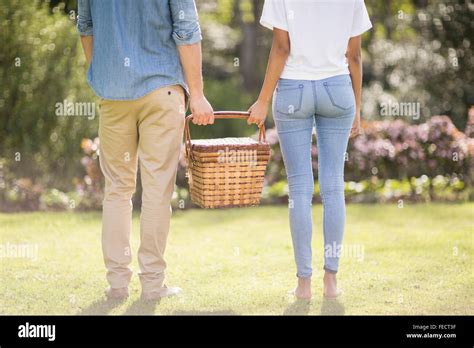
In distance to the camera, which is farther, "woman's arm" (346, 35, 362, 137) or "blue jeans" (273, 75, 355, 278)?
"woman's arm" (346, 35, 362, 137)

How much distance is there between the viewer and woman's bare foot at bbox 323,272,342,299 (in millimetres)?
4406

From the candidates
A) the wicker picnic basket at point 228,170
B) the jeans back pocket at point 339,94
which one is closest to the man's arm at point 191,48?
the wicker picnic basket at point 228,170

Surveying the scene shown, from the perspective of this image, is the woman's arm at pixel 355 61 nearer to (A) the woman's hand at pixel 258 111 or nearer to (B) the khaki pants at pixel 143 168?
(A) the woman's hand at pixel 258 111

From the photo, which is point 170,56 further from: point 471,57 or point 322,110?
point 471,57

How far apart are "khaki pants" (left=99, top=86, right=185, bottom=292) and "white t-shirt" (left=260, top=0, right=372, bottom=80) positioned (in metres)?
0.62

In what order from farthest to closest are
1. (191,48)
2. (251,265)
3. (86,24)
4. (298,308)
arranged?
(251,265) → (86,24) → (298,308) → (191,48)

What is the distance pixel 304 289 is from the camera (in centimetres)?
439

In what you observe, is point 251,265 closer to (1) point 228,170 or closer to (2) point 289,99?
(1) point 228,170

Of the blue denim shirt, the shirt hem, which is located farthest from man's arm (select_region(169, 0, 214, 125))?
the shirt hem

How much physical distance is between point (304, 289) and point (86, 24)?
1829 millimetres

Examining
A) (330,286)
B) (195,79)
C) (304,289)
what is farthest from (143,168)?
(330,286)

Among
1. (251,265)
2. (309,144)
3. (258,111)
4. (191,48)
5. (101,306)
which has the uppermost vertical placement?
(191,48)

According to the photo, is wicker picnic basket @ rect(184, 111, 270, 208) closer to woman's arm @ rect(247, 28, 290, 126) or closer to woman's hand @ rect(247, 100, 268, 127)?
woman's hand @ rect(247, 100, 268, 127)

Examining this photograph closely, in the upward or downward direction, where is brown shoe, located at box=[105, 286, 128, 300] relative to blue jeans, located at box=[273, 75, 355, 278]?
downward
